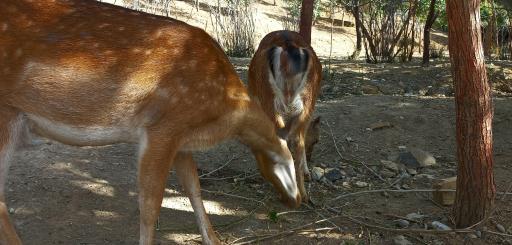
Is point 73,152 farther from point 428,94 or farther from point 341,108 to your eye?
point 428,94

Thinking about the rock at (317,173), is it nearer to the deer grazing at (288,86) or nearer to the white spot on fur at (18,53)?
the deer grazing at (288,86)

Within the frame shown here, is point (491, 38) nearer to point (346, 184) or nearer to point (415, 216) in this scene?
point (346, 184)

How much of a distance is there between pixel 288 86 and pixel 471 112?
1401 millimetres

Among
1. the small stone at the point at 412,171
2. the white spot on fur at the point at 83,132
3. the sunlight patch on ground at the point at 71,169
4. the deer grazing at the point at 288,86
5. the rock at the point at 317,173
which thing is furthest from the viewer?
the small stone at the point at 412,171

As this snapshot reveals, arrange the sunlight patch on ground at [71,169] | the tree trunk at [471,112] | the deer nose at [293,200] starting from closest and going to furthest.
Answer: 1. the tree trunk at [471,112]
2. the deer nose at [293,200]
3. the sunlight patch on ground at [71,169]

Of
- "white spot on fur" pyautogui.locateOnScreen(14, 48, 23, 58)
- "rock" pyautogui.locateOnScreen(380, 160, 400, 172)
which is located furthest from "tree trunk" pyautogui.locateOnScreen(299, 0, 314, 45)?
"white spot on fur" pyautogui.locateOnScreen(14, 48, 23, 58)

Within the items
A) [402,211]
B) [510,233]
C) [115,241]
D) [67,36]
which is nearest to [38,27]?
[67,36]

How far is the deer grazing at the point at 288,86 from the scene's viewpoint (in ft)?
16.1

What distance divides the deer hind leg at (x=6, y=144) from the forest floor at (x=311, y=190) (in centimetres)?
24

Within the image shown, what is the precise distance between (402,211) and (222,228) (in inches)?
54.6

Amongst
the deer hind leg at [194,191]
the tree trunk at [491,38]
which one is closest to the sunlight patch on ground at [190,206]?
the deer hind leg at [194,191]

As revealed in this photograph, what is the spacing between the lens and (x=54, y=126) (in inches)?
153

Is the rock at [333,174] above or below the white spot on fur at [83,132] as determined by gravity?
below

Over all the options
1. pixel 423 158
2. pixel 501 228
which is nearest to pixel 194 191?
pixel 501 228
